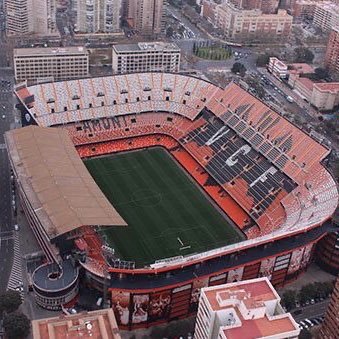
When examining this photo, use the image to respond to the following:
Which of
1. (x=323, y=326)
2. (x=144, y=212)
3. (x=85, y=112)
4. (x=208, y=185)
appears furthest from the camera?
(x=85, y=112)

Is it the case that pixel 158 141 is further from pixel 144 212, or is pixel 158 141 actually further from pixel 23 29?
pixel 23 29

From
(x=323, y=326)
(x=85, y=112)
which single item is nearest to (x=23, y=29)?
(x=85, y=112)

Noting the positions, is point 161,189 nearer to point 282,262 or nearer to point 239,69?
point 282,262

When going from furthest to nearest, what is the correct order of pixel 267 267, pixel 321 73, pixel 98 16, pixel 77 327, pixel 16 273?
pixel 98 16 → pixel 321 73 → pixel 16 273 → pixel 267 267 → pixel 77 327

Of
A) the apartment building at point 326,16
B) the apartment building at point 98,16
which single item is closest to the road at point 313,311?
the apartment building at point 98,16

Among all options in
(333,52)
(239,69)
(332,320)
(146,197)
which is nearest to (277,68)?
(239,69)

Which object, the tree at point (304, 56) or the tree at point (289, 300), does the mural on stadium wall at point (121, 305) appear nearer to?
the tree at point (289, 300)
